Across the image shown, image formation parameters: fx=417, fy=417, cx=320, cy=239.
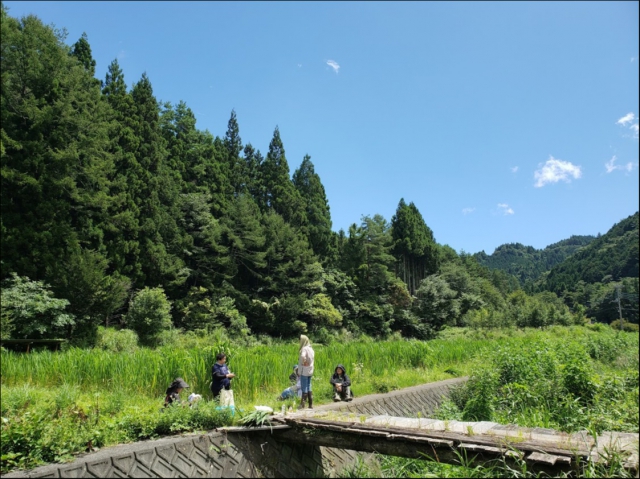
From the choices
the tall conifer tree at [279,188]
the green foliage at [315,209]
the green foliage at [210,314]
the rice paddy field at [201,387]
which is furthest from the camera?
the green foliage at [315,209]

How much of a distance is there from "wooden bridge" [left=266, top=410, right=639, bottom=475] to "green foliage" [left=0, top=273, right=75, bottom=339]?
596 inches

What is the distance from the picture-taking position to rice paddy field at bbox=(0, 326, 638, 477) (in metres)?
5.27

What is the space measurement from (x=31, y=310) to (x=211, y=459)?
50.9 feet

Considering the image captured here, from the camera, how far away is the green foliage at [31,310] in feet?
54.6

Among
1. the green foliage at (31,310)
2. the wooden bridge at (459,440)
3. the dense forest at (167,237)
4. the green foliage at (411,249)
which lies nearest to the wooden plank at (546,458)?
the wooden bridge at (459,440)

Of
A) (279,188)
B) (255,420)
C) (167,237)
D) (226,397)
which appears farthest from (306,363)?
(279,188)

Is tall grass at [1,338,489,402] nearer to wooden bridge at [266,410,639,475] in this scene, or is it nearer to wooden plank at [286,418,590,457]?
wooden bridge at [266,410,639,475]

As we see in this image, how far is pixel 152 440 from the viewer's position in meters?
5.55

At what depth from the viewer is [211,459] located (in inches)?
218

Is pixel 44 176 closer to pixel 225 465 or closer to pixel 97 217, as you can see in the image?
pixel 97 217

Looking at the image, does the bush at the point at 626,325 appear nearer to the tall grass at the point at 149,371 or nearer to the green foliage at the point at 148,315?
the tall grass at the point at 149,371

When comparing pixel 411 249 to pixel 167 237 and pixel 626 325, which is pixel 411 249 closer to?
pixel 167 237

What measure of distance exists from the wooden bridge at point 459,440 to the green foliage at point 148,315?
1708 cm

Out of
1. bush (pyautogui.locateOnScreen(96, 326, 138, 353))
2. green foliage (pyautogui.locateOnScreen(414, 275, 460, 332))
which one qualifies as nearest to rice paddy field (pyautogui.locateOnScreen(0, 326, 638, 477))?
bush (pyautogui.locateOnScreen(96, 326, 138, 353))
